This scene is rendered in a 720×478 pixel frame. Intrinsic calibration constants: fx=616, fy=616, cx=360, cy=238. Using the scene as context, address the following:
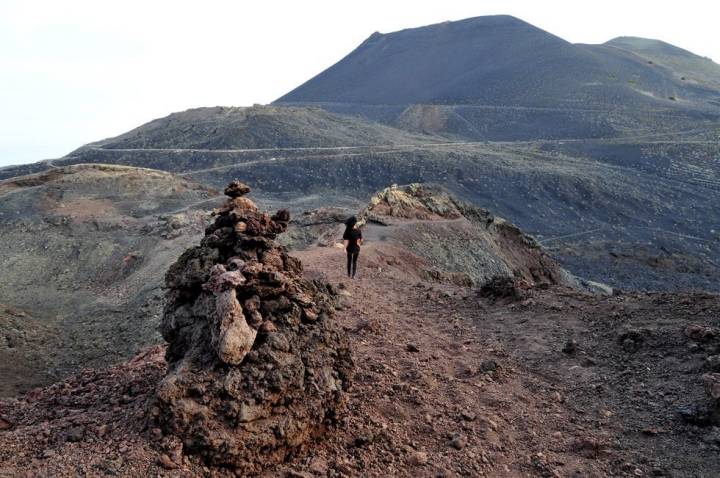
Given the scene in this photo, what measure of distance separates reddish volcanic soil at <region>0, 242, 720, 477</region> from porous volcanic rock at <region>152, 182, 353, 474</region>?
18cm

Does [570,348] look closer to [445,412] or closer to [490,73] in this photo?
[445,412]

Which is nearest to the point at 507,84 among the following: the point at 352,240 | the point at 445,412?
the point at 352,240

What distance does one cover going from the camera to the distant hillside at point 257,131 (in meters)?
44.5

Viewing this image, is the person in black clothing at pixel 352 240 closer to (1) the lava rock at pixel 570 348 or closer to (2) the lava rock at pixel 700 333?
(1) the lava rock at pixel 570 348

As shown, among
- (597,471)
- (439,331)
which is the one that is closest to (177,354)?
(597,471)

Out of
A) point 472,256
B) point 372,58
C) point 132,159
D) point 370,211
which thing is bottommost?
point 472,256

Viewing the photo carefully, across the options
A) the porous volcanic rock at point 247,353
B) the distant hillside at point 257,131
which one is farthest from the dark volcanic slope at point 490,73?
the porous volcanic rock at point 247,353

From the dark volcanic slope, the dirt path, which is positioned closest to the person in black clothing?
the dirt path

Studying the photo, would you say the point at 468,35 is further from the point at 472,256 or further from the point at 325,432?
the point at 325,432

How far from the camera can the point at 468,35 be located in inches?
3312

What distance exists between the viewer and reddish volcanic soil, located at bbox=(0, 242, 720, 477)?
13.3 feet

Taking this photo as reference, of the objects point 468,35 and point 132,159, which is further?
point 468,35

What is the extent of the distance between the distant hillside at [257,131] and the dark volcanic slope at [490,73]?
19.2m

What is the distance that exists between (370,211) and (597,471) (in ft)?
44.3
